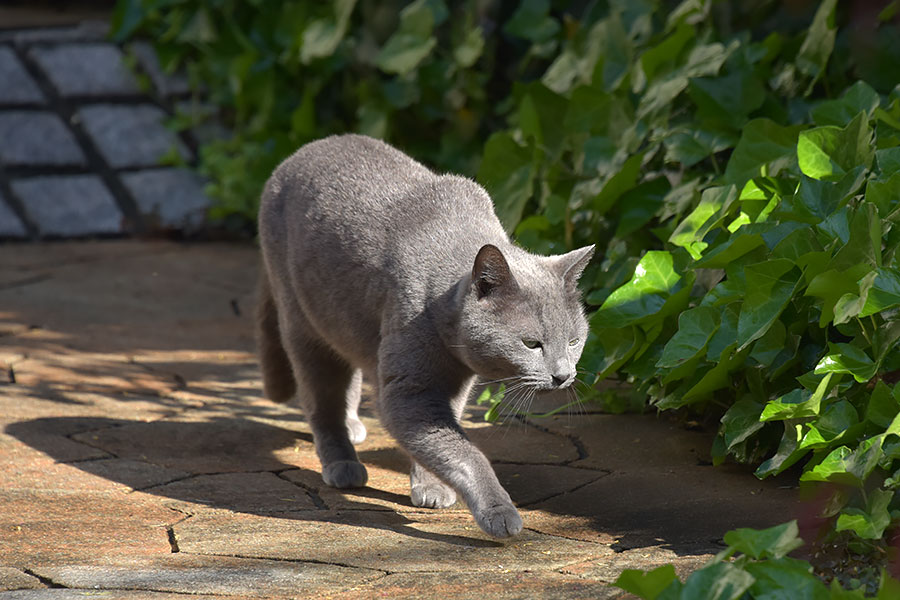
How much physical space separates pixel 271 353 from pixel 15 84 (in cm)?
366

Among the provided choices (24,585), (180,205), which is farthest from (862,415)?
(180,205)

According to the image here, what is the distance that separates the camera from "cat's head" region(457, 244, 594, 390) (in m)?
2.62

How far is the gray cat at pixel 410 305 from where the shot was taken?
2625 mm

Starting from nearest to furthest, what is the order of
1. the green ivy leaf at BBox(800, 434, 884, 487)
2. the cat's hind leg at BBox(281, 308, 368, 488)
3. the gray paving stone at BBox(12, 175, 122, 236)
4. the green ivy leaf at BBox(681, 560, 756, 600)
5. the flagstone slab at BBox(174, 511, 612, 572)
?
the green ivy leaf at BBox(681, 560, 756, 600), the green ivy leaf at BBox(800, 434, 884, 487), the flagstone slab at BBox(174, 511, 612, 572), the cat's hind leg at BBox(281, 308, 368, 488), the gray paving stone at BBox(12, 175, 122, 236)

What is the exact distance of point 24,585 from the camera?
215 centimetres

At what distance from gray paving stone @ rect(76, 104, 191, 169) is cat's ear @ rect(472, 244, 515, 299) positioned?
161 inches

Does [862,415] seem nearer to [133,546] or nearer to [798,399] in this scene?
[798,399]

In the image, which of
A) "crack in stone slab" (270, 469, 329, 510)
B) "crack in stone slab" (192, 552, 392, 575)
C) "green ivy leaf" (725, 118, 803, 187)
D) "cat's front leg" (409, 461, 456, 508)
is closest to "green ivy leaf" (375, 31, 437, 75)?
"green ivy leaf" (725, 118, 803, 187)

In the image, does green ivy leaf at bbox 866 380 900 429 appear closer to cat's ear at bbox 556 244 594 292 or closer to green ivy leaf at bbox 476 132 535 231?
cat's ear at bbox 556 244 594 292

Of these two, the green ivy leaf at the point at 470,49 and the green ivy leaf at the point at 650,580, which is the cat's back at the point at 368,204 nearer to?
the green ivy leaf at the point at 650,580

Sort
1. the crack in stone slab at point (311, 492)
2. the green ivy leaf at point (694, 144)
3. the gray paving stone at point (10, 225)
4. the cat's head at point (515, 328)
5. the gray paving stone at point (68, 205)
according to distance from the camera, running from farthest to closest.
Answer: the gray paving stone at point (68, 205) → the gray paving stone at point (10, 225) → the green ivy leaf at point (694, 144) → the crack in stone slab at point (311, 492) → the cat's head at point (515, 328)

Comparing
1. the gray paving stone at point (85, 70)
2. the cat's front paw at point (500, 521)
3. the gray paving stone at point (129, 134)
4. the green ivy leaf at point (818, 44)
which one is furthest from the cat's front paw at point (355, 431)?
the gray paving stone at point (85, 70)

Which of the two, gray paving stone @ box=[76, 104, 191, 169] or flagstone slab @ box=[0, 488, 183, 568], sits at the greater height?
gray paving stone @ box=[76, 104, 191, 169]

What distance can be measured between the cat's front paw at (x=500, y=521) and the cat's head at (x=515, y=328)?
30cm
